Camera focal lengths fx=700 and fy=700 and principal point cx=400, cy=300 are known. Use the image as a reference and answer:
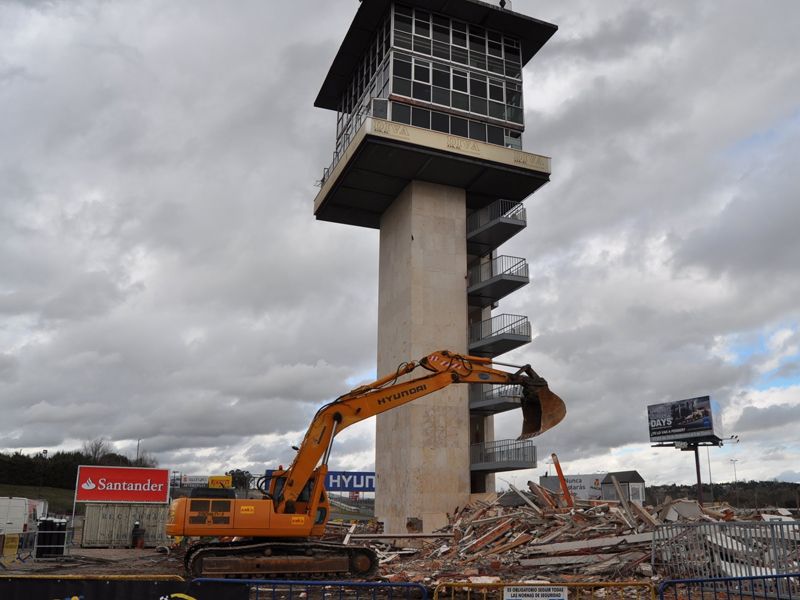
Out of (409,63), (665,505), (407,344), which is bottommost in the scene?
(665,505)

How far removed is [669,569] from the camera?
18766mm

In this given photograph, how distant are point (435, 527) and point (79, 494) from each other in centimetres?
1931

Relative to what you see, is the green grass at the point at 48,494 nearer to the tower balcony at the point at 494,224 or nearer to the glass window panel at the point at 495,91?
the tower balcony at the point at 494,224

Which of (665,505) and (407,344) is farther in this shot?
(407,344)

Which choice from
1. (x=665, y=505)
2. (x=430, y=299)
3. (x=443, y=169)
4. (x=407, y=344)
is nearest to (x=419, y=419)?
(x=407, y=344)

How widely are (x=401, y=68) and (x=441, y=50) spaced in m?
3.18

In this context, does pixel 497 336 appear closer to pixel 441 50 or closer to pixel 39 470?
pixel 441 50

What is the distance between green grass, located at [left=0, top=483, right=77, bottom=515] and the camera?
8612 cm

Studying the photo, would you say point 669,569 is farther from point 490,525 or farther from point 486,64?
point 486,64

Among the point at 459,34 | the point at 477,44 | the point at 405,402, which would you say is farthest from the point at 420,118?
the point at 405,402

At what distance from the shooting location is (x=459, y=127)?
41031 millimetres

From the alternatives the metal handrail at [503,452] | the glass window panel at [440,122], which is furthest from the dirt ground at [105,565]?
the glass window panel at [440,122]

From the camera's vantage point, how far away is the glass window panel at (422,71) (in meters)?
40.9

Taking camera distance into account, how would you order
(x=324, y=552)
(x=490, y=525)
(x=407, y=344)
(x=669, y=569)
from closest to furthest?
(x=669, y=569)
(x=324, y=552)
(x=490, y=525)
(x=407, y=344)
